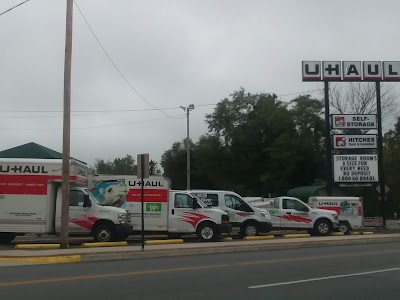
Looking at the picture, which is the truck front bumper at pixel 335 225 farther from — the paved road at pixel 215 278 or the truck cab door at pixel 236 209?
the paved road at pixel 215 278

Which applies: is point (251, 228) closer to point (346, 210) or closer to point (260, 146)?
point (346, 210)

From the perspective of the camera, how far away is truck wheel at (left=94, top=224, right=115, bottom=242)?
21594 mm

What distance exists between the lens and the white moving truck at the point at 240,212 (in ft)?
82.7

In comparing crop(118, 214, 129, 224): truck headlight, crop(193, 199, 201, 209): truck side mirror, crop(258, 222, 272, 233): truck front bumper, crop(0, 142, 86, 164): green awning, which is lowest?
crop(258, 222, 272, 233): truck front bumper

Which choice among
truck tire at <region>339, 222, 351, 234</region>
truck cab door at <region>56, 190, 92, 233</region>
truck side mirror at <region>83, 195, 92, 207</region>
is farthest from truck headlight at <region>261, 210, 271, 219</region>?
truck side mirror at <region>83, 195, 92, 207</region>

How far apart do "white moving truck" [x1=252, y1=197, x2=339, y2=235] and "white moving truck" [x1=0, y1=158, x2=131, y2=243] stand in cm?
876

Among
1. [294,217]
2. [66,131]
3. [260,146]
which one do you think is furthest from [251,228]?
[260,146]

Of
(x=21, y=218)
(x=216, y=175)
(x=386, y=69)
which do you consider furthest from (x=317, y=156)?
(x=21, y=218)

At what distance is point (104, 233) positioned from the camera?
21641 millimetres

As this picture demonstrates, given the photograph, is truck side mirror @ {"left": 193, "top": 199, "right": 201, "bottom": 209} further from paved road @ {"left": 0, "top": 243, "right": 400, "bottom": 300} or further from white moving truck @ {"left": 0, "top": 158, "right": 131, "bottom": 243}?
paved road @ {"left": 0, "top": 243, "right": 400, "bottom": 300}

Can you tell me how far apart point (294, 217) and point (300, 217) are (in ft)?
0.92

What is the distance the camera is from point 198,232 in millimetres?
22922

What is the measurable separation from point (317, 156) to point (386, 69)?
72.7 feet

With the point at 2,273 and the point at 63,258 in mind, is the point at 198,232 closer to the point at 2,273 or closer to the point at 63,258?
the point at 63,258
